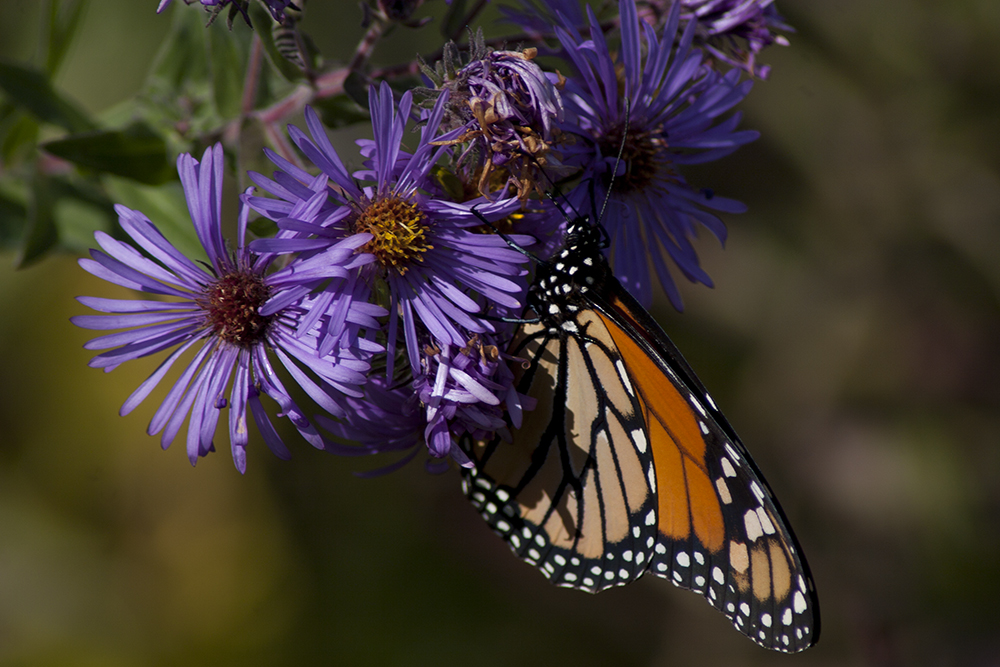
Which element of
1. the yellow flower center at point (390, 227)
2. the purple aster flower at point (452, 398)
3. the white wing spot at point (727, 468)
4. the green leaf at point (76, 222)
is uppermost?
the yellow flower center at point (390, 227)

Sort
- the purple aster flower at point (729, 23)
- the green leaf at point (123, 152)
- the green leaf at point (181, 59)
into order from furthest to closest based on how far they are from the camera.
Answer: the green leaf at point (181, 59)
the purple aster flower at point (729, 23)
the green leaf at point (123, 152)

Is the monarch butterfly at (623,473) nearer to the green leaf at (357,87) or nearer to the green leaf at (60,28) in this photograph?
the green leaf at (357,87)

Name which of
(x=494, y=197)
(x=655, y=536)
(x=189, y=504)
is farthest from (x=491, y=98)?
(x=189, y=504)

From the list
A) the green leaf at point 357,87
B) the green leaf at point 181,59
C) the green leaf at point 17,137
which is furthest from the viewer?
the green leaf at point 17,137

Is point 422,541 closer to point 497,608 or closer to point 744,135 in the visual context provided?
point 497,608

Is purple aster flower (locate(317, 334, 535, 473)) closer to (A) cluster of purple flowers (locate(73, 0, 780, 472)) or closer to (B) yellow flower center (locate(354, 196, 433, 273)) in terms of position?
(A) cluster of purple flowers (locate(73, 0, 780, 472))

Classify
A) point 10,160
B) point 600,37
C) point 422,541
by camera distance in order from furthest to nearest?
point 422,541 → point 10,160 → point 600,37

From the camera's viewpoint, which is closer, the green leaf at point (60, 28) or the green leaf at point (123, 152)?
the green leaf at point (123, 152)

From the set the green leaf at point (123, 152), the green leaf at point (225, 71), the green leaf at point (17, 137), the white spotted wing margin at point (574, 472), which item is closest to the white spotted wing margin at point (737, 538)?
the white spotted wing margin at point (574, 472)
